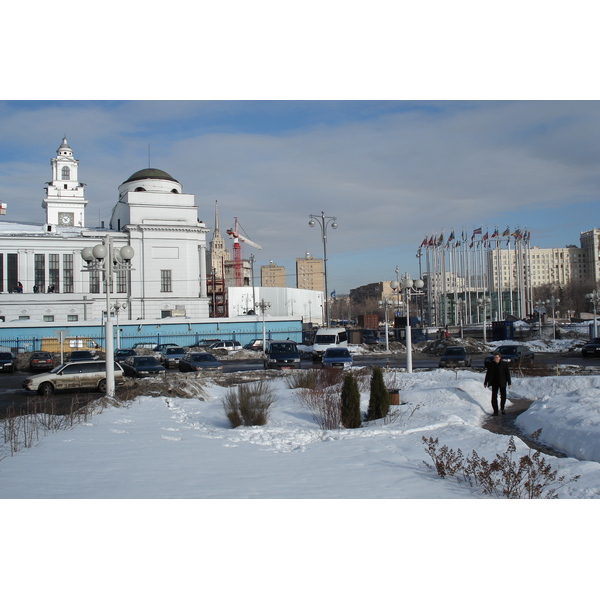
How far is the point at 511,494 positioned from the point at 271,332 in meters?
49.1

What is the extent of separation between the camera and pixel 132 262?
69.8 meters

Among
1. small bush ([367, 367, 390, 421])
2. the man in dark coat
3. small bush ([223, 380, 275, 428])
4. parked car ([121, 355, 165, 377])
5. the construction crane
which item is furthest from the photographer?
the construction crane

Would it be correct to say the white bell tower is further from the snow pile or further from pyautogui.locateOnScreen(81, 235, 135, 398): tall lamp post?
the snow pile

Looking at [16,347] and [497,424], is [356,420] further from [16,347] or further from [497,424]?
[16,347]

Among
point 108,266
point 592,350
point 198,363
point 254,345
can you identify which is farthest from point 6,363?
point 592,350

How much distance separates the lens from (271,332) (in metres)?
57.1

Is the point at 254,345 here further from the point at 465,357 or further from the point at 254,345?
the point at 465,357

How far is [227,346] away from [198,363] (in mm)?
19054

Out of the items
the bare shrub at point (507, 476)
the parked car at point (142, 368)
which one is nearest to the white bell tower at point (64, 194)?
the parked car at point (142, 368)

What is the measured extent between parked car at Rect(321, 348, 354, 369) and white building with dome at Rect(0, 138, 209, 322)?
1449 inches

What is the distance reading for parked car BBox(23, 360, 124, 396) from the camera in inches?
935

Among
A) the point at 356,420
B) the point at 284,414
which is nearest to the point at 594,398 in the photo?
the point at 356,420

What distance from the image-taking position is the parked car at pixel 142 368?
29.3 m

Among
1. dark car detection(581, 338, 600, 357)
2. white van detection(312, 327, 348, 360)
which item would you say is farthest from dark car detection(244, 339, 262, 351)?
dark car detection(581, 338, 600, 357)
